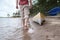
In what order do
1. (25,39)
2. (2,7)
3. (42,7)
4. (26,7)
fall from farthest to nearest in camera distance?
(2,7) → (42,7) → (26,7) → (25,39)

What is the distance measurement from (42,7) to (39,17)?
621 cm

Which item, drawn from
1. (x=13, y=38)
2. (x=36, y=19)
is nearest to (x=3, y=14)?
(x=36, y=19)

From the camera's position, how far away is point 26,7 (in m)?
8.39

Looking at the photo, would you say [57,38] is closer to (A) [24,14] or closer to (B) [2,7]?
(A) [24,14]

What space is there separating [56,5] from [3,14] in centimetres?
415

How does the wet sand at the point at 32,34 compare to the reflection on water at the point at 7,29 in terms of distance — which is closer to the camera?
the wet sand at the point at 32,34

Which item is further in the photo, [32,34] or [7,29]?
[7,29]

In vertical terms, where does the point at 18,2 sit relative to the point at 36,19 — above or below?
above

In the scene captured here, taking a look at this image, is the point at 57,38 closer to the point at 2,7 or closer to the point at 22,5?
the point at 22,5

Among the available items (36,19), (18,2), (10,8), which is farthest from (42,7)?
(18,2)

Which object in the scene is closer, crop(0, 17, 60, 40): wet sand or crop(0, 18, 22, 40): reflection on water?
crop(0, 17, 60, 40): wet sand

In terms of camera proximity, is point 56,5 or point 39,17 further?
point 56,5

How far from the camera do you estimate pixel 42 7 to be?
17.0 meters

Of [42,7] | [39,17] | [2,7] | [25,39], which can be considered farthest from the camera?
[2,7]
